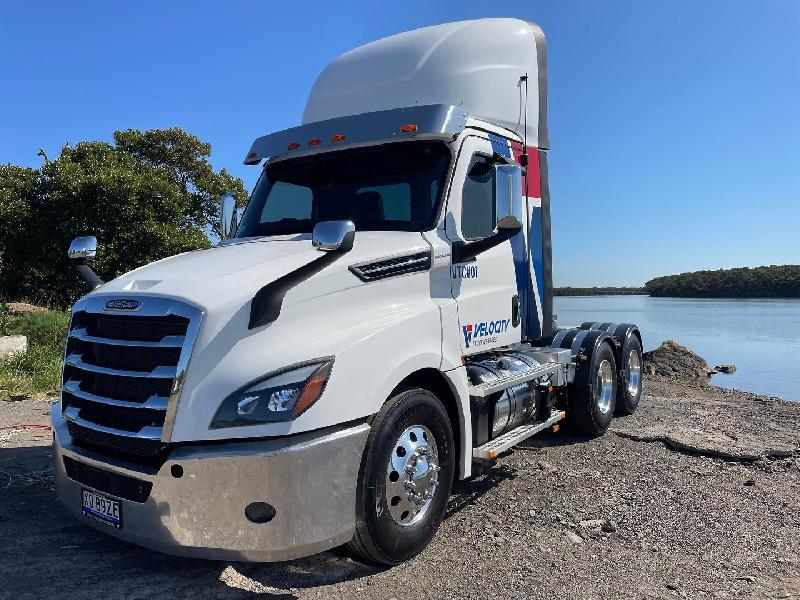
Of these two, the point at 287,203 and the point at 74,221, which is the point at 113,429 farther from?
the point at 74,221

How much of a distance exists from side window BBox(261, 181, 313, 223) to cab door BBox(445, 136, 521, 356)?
120cm

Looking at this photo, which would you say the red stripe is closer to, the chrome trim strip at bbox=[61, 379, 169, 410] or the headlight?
the headlight

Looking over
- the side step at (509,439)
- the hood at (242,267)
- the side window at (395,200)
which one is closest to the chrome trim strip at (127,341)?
the hood at (242,267)

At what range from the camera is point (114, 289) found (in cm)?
374

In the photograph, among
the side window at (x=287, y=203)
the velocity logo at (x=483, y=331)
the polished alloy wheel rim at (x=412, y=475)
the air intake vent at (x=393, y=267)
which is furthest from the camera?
the side window at (x=287, y=203)

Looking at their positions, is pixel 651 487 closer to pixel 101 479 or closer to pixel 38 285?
pixel 101 479

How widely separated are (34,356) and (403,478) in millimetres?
9739

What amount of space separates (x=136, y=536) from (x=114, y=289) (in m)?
1.42

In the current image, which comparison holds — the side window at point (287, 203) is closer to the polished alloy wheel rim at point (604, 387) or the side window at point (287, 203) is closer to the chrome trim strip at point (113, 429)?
the chrome trim strip at point (113, 429)

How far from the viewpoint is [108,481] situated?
3414 millimetres

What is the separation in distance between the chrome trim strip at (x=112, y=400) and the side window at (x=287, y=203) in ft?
6.56

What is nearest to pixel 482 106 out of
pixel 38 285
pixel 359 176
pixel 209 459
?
pixel 359 176

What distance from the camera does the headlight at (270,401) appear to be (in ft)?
10.4

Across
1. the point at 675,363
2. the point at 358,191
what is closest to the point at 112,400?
the point at 358,191
